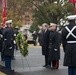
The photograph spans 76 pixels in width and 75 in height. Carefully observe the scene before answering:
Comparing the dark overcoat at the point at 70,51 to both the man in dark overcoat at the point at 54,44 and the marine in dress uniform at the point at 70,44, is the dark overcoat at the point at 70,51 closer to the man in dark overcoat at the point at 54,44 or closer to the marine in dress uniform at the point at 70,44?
the marine in dress uniform at the point at 70,44

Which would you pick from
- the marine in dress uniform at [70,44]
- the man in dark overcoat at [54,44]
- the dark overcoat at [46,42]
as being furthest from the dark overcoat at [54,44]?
the marine in dress uniform at [70,44]

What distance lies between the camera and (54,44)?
11953 millimetres

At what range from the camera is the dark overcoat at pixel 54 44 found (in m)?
11.9

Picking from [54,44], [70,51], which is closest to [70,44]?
[70,51]

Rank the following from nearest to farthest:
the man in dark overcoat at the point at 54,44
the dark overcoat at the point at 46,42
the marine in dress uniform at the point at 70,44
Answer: the marine in dress uniform at the point at 70,44, the man in dark overcoat at the point at 54,44, the dark overcoat at the point at 46,42

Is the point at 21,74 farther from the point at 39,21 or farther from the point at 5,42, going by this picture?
the point at 39,21

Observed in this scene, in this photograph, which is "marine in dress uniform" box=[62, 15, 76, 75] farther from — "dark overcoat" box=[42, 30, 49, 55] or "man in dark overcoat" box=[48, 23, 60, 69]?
"dark overcoat" box=[42, 30, 49, 55]

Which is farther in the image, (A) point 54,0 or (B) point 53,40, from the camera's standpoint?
(A) point 54,0

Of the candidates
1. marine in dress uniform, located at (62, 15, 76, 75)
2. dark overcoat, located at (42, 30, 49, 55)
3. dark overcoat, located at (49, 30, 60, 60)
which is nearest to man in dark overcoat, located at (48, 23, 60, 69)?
dark overcoat, located at (49, 30, 60, 60)

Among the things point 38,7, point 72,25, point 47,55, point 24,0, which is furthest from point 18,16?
point 72,25

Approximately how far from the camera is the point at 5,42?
1116cm

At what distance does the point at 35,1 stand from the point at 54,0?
144 inches

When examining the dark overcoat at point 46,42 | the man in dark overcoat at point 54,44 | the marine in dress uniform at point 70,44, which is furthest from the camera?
the dark overcoat at point 46,42

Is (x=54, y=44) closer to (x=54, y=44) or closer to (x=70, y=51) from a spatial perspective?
(x=54, y=44)
